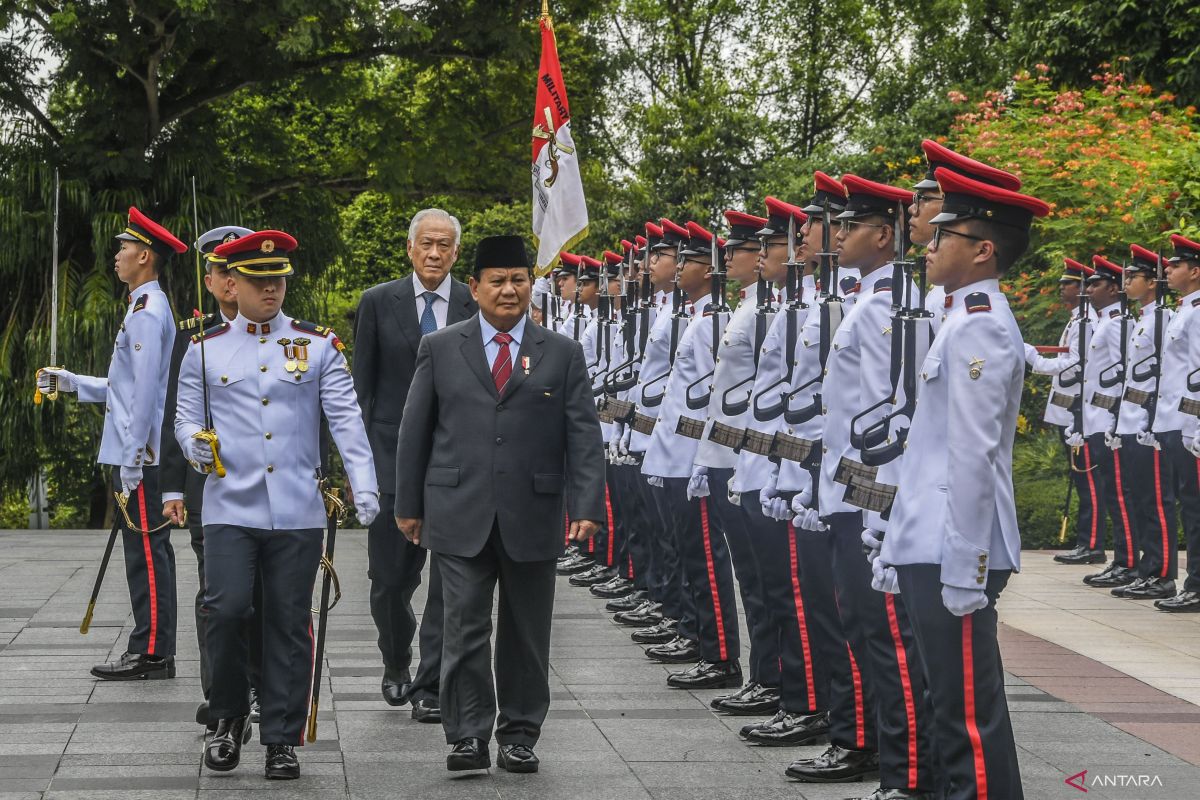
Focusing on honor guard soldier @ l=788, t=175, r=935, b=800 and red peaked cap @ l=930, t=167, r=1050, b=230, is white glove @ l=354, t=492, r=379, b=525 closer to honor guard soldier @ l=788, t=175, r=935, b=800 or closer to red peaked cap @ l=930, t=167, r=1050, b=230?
honor guard soldier @ l=788, t=175, r=935, b=800

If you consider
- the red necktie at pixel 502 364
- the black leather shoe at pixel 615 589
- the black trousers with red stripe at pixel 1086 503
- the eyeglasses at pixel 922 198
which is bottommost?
the black leather shoe at pixel 615 589

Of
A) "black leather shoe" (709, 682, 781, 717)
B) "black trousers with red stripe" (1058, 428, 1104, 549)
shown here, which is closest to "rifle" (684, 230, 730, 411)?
"black leather shoe" (709, 682, 781, 717)

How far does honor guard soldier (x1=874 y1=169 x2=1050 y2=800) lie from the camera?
15.8 ft

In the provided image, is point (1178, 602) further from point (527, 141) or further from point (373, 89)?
point (373, 89)

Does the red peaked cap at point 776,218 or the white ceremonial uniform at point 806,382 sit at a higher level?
the red peaked cap at point 776,218

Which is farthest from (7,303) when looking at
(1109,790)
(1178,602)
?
(1109,790)

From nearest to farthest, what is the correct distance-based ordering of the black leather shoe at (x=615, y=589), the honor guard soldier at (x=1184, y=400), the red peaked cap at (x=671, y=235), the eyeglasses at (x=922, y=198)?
the eyeglasses at (x=922, y=198) → the red peaked cap at (x=671, y=235) → the honor guard soldier at (x=1184, y=400) → the black leather shoe at (x=615, y=589)

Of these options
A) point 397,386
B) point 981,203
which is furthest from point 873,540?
point 397,386

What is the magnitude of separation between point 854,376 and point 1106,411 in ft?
22.8

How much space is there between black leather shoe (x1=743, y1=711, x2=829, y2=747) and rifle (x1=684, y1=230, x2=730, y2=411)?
2066mm

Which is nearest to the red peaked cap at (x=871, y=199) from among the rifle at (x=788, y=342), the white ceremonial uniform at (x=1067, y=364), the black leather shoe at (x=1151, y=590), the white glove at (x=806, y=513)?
the rifle at (x=788, y=342)

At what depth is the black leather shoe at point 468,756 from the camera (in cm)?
614

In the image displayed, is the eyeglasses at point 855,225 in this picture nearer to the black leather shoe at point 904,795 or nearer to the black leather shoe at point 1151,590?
the black leather shoe at point 904,795

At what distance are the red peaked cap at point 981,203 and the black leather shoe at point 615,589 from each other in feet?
21.1
